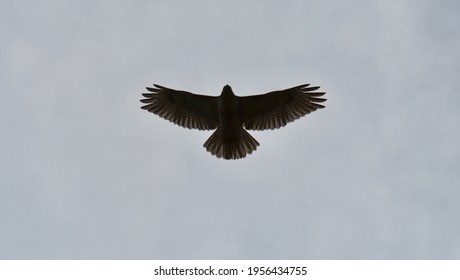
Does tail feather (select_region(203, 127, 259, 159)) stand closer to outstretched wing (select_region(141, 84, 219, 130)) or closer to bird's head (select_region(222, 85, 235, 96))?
outstretched wing (select_region(141, 84, 219, 130))

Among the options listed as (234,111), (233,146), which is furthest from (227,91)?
(233,146)

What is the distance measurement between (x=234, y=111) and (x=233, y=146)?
1074mm

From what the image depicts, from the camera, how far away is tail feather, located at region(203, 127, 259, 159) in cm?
1984

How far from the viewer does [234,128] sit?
1967 centimetres

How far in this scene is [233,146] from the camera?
782 inches

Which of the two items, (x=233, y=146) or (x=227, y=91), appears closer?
(x=227, y=91)

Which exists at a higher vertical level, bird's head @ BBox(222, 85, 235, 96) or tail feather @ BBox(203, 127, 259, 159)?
bird's head @ BBox(222, 85, 235, 96)

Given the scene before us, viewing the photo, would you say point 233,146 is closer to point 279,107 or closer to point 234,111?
point 234,111

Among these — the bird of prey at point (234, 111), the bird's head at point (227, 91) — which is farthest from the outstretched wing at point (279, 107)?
the bird's head at point (227, 91)

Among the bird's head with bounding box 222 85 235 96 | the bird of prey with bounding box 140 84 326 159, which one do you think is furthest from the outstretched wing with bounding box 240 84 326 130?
the bird's head with bounding box 222 85 235 96

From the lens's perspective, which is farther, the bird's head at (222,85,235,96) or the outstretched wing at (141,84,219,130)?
the outstretched wing at (141,84,219,130)

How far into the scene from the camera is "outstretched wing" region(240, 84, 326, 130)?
19.6 meters
